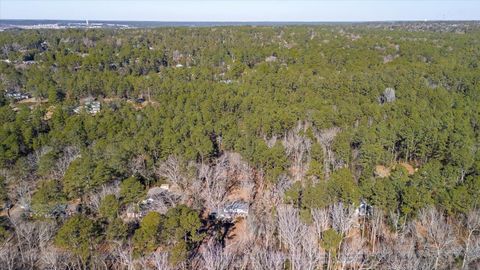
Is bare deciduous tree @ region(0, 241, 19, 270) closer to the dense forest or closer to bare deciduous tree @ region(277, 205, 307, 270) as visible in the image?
the dense forest

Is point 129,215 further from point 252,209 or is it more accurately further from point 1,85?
point 1,85

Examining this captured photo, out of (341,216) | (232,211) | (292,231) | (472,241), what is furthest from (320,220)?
(472,241)

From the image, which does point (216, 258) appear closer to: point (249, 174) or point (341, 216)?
point (341, 216)

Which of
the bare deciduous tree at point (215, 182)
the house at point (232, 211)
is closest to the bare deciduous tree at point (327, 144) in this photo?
the house at point (232, 211)

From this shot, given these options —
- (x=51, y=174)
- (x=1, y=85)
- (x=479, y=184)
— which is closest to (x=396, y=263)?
(x=479, y=184)

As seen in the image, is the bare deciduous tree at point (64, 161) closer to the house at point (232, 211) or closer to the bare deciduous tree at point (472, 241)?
the house at point (232, 211)
